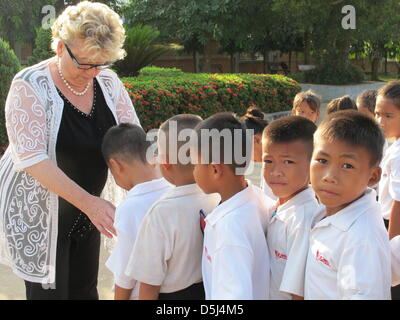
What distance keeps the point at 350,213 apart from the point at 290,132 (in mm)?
383

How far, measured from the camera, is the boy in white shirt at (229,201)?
60.4 inches

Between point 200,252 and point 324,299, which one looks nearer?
point 324,299

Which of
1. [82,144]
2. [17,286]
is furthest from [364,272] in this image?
[17,286]

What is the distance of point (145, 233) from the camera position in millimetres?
1776

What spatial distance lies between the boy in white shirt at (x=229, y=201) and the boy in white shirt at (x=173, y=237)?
11 cm

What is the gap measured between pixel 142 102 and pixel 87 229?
17.0 ft

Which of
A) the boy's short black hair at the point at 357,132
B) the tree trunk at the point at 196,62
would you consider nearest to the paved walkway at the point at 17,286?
the boy's short black hair at the point at 357,132

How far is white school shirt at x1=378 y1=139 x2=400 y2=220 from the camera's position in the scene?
2434mm

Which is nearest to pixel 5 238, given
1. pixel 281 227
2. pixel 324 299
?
pixel 281 227

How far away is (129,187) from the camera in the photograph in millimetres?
2156

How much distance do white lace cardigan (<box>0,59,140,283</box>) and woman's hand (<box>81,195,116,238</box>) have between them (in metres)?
0.26

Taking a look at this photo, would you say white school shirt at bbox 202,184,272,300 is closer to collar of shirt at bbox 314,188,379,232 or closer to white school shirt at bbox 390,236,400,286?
collar of shirt at bbox 314,188,379,232

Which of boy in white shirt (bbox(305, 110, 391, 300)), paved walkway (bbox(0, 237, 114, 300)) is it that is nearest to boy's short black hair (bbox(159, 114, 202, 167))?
boy in white shirt (bbox(305, 110, 391, 300))
